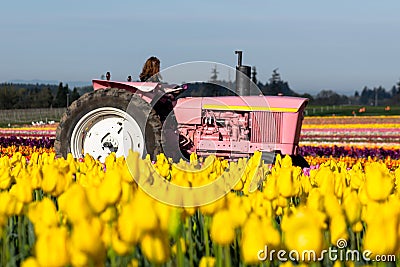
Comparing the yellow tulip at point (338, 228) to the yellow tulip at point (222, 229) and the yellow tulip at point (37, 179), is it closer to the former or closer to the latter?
the yellow tulip at point (222, 229)

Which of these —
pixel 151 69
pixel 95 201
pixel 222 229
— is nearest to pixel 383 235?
pixel 222 229

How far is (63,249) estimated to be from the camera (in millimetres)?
1659

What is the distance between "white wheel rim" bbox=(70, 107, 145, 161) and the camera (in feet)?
23.9

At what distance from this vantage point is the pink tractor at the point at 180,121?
23.8 feet

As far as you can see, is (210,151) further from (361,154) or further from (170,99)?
(361,154)

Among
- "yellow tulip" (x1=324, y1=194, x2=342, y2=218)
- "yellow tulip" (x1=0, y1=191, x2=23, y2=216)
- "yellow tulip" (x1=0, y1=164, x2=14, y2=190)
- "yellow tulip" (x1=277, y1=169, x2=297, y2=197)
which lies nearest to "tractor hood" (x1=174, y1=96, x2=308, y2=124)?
"yellow tulip" (x1=0, y1=164, x2=14, y2=190)

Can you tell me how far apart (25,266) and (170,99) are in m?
6.26

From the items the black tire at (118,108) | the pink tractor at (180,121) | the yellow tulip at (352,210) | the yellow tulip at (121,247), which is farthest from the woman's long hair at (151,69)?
the yellow tulip at (121,247)

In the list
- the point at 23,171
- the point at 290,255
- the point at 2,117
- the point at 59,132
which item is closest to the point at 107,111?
the point at 59,132

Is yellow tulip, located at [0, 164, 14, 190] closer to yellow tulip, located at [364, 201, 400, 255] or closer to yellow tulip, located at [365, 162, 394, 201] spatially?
yellow tulip, located at [365, 162, 394, 201]

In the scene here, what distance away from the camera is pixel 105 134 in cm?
739

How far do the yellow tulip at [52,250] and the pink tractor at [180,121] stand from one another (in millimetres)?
5267

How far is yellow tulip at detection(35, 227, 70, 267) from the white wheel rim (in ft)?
18.1

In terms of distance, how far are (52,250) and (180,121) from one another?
6248 mm
